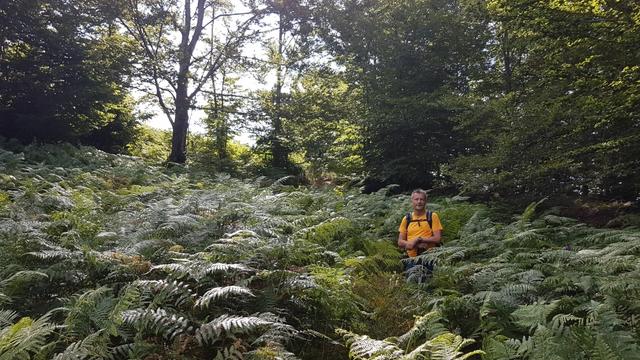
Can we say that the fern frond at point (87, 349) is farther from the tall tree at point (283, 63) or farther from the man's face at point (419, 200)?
the tall tree at point (283, 63)

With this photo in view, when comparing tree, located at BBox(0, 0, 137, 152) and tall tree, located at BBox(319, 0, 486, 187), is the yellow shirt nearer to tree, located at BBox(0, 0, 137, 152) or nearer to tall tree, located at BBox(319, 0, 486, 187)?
tall tree, located at BBox(319, 0, 486, 187)

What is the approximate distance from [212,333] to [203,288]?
3.64 feet

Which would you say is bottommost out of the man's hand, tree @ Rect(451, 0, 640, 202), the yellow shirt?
the man's hand

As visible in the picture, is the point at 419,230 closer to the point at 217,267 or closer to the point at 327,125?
the point at 217,267

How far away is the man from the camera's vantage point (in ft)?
20.8

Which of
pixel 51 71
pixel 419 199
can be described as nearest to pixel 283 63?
pixel 51 71

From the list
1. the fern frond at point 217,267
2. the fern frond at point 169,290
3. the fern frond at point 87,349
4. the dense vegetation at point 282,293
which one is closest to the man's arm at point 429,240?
the dense vegetation at point 282,293

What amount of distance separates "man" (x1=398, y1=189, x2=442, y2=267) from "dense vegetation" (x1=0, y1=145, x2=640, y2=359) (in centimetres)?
30

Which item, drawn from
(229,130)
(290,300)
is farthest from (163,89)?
(290,300)

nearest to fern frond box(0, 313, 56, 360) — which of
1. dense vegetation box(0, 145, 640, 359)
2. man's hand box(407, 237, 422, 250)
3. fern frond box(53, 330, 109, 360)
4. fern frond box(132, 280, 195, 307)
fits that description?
dense vegetation box(0, 145, 640, 359)

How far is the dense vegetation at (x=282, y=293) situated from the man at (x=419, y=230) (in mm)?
295

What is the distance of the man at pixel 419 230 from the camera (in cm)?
635

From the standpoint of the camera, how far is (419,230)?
648 cm

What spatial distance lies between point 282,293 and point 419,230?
2798mm
